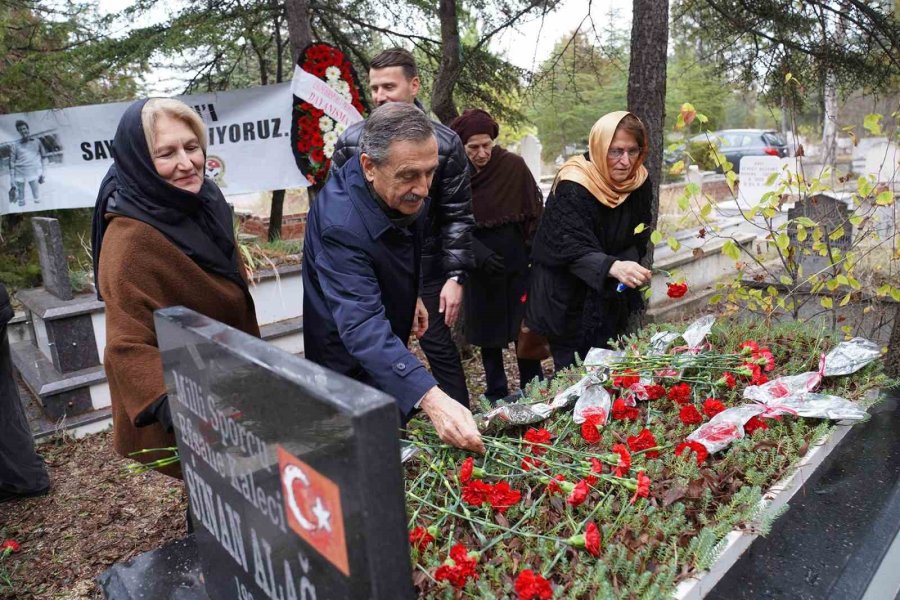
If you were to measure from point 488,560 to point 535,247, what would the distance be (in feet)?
6.08

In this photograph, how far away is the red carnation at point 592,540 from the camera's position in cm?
140

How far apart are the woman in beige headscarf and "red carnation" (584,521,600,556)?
1.39 m

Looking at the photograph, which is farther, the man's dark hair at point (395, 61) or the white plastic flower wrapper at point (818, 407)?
the man's dark hair at point (395, 61)

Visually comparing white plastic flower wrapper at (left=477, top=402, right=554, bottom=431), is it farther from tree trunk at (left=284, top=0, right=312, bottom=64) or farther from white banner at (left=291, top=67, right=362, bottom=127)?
tree trunk at (left=284, top=0, right=312, bottom=64)

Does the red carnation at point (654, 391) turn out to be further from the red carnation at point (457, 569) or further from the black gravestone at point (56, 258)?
the black gravestone at point (56, 258)

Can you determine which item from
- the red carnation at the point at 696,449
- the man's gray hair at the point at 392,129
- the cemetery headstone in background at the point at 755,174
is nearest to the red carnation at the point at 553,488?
the red carnation at the point at 696,449

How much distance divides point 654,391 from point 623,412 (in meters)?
0.19

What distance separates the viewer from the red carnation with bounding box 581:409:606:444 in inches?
74.4

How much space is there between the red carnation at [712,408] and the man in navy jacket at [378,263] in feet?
2.44

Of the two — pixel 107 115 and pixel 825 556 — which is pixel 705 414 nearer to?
pixel 825 556

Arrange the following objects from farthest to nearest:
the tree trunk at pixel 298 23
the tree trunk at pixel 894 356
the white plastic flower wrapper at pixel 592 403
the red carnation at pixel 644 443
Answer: the tree trunk at pixel 298 23, the tree trunk at pixel 894 356, the white plastic flower wrapper at pixel 592 403, the red carnation at pixel 644 443

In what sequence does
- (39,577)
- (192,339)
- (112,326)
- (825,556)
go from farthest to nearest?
(39,577) < (112,326) < (825,556) < (192,339)

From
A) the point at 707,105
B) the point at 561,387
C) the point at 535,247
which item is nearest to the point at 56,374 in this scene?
the point at 535,247

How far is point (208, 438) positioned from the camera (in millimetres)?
1459
